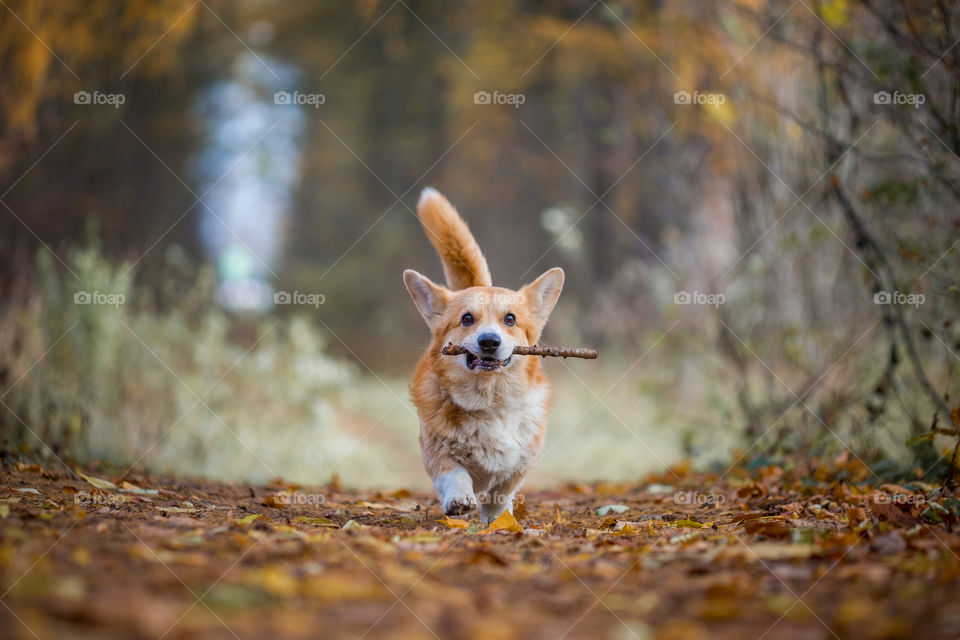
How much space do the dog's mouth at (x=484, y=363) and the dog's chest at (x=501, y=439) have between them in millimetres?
340

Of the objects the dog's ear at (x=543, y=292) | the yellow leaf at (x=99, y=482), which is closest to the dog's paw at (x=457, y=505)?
the dog's ear at (x=543, y=292)

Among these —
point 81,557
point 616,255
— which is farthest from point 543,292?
point 616,255

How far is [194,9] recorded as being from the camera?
335 inches

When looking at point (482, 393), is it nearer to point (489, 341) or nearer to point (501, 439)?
point (501, 439)

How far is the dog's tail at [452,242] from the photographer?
527 centimetres

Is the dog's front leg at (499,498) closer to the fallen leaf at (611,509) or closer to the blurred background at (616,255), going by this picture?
the fallen leaf at (611,509)

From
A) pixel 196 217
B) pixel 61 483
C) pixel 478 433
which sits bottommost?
pixel 61 483

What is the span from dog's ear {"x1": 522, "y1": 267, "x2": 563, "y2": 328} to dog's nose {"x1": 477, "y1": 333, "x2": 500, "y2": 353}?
841mm

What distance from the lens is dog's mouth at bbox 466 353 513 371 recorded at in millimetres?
4328

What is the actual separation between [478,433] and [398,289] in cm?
1410

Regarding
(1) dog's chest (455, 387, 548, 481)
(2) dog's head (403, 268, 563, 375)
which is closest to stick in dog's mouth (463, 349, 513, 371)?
(2) dog's head (403, 268, 563, 375)

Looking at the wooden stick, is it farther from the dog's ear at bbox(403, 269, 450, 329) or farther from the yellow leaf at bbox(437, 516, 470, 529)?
the yellow leaf at bbox(437, 516, 470, 529)

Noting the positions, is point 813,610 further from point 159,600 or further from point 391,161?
point 391,161

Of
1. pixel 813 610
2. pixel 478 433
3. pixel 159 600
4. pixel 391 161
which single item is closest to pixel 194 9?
pixel 478 433
